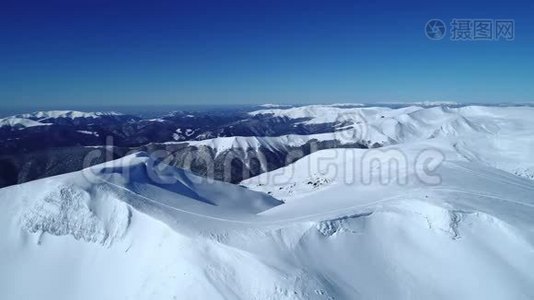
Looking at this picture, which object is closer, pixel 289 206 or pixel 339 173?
pixel 289 206

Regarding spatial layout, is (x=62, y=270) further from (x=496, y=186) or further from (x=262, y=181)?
(x=262, y=181)

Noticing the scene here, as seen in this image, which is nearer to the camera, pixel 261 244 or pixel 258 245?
pixel 258 245

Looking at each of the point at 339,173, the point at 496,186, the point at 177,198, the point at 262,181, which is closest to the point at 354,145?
the point at 262,181
